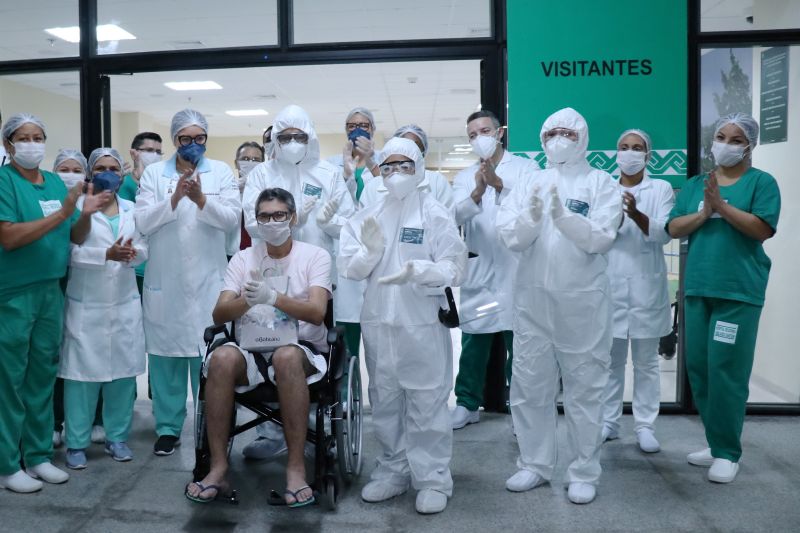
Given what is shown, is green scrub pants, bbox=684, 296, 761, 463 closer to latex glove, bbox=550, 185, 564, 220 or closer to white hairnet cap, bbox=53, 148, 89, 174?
latex glove, bbox=550, 185, 564, 220

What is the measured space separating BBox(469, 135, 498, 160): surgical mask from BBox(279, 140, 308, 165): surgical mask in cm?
83

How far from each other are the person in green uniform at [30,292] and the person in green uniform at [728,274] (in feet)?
8.23

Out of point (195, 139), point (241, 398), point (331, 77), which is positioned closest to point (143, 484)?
point (241, 398)

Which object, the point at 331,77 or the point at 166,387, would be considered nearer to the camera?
the point at 166,387

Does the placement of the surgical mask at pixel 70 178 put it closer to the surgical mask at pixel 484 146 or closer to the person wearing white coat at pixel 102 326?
the person wearing white coat at pixel 102 326

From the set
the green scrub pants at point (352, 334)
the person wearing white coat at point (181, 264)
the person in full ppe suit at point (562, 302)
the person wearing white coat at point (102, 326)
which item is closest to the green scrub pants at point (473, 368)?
the green scrub pants at point (352, 334)

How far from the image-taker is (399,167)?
2.70m

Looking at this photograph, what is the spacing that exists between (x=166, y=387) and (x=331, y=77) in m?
5.90

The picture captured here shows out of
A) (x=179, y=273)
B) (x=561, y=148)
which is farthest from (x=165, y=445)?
(x=561, y=148)

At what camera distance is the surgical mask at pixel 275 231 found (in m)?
2.77

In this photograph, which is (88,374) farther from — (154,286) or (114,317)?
(154,286)

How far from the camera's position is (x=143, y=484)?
116 inches

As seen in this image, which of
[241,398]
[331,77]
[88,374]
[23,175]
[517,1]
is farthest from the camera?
[331,77]

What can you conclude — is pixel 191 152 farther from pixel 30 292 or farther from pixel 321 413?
pixel 321 413
